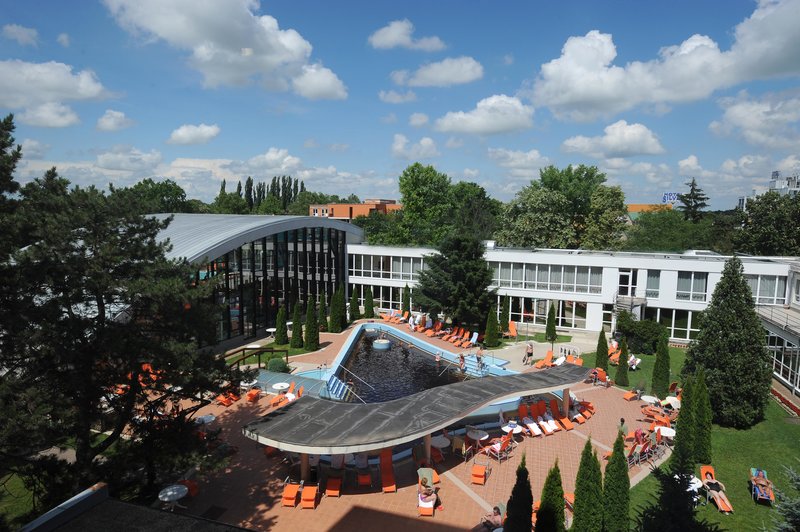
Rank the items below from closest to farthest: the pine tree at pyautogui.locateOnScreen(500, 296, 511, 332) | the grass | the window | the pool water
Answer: the grass < the pool water < the window < the pine tree at pyautogui.locateOnScreen(500, 296, 511, 332)

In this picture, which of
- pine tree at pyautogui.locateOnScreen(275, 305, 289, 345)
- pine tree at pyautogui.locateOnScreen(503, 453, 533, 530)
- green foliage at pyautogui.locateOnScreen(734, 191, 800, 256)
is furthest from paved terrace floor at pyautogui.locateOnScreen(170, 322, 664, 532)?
green foliage at pyautogui.locateOnScreen(734, 191, 800, 256)

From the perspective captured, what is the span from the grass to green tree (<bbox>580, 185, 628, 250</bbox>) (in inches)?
1119

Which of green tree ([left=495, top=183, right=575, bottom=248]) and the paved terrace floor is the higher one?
green tree ([left=495, top=183, right=575, bottom=248])

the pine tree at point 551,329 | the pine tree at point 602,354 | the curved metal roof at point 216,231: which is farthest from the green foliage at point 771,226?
the curved metal roof at point 216,231

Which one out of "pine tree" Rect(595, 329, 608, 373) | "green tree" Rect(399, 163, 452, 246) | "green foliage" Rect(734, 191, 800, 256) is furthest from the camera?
"green tree" Rect(399, 163, 452, 246)

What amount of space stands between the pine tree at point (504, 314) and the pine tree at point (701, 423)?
640 inches

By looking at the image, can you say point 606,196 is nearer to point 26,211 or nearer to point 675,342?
point 675,342

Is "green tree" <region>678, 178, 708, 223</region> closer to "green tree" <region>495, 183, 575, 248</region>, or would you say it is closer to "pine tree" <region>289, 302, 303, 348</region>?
"green tree" <region>495, 183, 575, 248</region>

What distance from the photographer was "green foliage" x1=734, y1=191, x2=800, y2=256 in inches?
1449

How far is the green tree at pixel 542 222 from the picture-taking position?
4588 cm

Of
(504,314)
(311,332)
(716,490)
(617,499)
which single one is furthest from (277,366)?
(716,490)

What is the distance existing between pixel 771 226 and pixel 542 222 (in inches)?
694

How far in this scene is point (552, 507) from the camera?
9977 mm

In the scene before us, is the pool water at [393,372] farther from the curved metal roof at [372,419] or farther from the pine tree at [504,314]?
the pine tree at [504,314]
